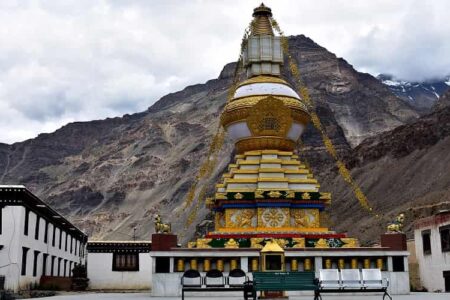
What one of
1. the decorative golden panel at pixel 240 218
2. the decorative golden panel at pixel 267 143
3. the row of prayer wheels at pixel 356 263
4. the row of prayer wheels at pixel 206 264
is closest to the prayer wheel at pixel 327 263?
the row of prayer wheels at pixel 356 263

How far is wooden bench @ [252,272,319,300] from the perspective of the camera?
65.3ft

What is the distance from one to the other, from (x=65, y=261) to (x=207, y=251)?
26.1 metres

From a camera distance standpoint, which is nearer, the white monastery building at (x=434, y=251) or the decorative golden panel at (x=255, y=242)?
the decorative golden panel at (x=255, y=242)

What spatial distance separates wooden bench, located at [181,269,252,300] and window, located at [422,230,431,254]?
57.5 ft

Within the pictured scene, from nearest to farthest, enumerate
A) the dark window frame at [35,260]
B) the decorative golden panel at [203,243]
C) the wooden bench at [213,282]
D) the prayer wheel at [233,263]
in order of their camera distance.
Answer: the wooden bench at [213,282], the prayer wheel at [233,263], the decorative golden panel at [203,243], the dark window frame at [35,260]

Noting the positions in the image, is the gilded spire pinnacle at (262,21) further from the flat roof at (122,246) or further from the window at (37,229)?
the flat roof at (122,246)

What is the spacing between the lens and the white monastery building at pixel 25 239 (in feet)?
117

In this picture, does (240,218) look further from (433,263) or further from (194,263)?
(433,263)

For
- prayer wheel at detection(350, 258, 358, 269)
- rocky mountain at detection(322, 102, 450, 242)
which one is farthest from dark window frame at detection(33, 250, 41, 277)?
rocky mountain at detection(322, 102, 450, 242)

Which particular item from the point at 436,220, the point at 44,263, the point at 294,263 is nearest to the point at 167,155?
the point at 44,263

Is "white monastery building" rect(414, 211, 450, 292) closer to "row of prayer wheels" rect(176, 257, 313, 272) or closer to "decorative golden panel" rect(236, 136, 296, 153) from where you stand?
"decorative golden panel" rect(236, 136, 296, 153)

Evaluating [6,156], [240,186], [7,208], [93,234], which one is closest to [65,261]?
[7,208]

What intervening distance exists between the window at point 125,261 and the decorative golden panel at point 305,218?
26949 mm

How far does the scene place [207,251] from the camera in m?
29.2
